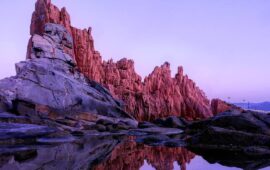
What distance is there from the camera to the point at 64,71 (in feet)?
166

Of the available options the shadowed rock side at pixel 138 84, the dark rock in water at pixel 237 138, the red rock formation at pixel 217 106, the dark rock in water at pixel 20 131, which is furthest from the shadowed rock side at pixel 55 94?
the red rock formation at pixel 217 106

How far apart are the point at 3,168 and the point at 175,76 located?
406 feet

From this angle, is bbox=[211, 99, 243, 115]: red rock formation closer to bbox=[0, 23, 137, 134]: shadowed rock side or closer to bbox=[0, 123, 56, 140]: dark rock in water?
bbox=[0, 23, 137, 134]: shadowed rock side

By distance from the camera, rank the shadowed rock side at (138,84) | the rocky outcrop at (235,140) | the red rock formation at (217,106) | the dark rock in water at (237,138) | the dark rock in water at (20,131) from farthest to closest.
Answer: the red rock formation at (217,106)
the shadowed rock side at (138,84)
the dark rock in water at (20,131)
the dark rock in water at (237,138)
the rocky outcrop at (235,140)

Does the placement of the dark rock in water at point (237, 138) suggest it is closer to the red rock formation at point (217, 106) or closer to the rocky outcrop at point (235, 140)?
the rocky outcrop at point (235, 140)

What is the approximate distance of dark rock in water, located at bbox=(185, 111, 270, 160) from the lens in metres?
21.3

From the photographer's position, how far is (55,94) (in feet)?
141

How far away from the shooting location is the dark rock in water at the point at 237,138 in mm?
21297

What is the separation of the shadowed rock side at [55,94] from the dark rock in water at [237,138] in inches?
622

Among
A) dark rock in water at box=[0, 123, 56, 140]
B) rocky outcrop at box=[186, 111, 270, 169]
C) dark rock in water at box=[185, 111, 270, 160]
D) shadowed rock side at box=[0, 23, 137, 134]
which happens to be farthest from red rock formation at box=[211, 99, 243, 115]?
dark rock in water at box=[0, 123, 56, 140]

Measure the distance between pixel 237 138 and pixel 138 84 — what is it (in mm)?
93886

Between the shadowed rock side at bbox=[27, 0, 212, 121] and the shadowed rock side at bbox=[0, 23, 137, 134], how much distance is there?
86.1 ft

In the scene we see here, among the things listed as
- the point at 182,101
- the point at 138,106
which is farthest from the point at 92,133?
the point at 182,101

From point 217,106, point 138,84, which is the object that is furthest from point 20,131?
point 217,106
